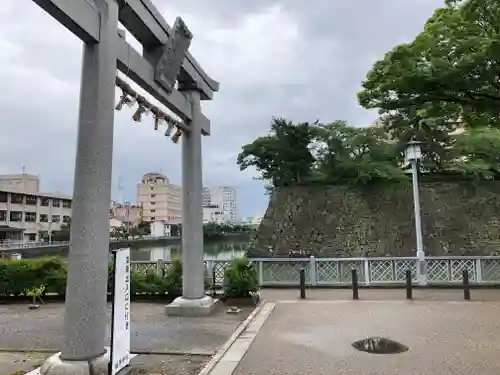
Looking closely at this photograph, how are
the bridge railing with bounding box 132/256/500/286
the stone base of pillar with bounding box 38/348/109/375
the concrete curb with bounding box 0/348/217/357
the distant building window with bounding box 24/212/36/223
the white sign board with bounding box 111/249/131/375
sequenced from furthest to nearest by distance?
1. the distant building window with bounding box 24/212/36/223
2. the bridge railing with bounding box 132/256/500/286
3. the concrete curb with bounding box 0/348/217/357
4. the stone base of pillar with bounding box 38/348/109/375
5. the white sign board with bounding box 111/249/131/375

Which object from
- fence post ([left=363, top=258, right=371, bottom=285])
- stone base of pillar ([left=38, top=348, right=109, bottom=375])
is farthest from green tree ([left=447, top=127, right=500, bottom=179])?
stone base of pillar ([left=38, top=348, right=109, bottom=375])

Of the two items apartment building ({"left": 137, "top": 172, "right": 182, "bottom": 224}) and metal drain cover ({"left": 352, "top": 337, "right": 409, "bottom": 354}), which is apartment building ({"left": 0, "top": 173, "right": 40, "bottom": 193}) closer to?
apartment building ({"left": 137, "top": 172, "right": 182, "bottom": 224})

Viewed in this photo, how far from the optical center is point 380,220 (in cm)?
2939

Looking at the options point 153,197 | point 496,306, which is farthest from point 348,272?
point 153,197

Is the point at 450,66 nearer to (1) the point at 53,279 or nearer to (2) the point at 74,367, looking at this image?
(2) the point at 74,367

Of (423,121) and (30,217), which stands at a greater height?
(423,121)

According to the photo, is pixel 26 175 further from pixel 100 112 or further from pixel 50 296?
pixel 100 112

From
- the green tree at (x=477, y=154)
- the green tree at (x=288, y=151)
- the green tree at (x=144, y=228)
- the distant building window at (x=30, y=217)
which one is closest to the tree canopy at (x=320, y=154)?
the green tree at (x=288, y=151)

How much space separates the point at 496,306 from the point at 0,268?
13.0 m

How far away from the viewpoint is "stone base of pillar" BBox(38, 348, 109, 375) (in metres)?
4.80

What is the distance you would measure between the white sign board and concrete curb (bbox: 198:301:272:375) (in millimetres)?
1210

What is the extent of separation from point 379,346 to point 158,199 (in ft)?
280

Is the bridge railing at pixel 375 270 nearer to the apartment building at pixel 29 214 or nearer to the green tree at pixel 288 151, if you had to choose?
the green tree at pixel 288 151

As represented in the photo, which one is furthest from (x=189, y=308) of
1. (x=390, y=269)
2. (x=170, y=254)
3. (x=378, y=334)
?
(x=170, y=254)
